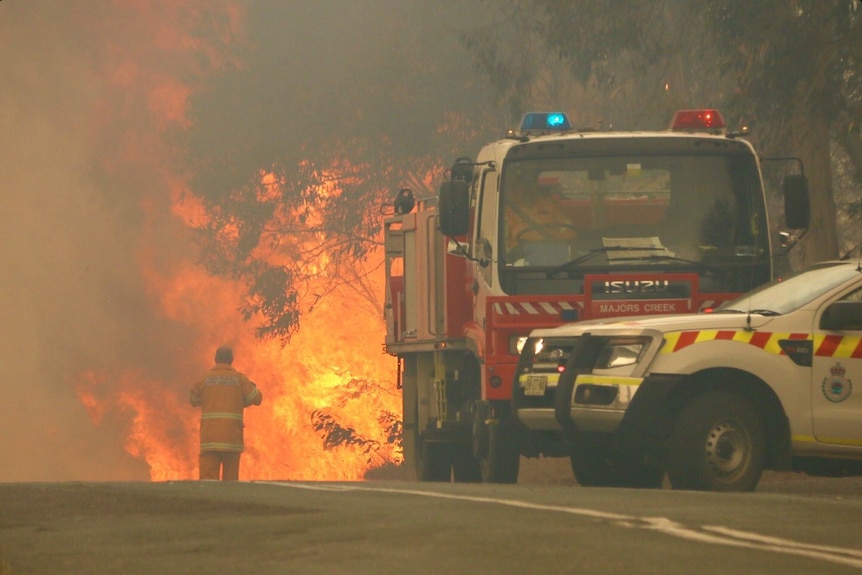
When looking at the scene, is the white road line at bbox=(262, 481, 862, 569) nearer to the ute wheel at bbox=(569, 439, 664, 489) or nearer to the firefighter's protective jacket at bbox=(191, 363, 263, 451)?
the ute wheel at bbox=(569, 439, 664, 489)

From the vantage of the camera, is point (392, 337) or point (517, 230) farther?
point (392, 337)

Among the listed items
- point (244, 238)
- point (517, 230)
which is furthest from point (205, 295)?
point (517, 230)

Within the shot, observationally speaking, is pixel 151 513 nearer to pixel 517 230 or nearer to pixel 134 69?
pixel 517 230

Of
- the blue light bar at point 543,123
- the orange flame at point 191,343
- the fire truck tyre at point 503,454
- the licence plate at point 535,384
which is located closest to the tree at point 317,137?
the orange flame at point 191,343

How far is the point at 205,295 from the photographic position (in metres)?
45.8

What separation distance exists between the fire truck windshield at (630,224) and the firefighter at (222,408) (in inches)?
229

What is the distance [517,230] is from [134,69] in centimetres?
3261

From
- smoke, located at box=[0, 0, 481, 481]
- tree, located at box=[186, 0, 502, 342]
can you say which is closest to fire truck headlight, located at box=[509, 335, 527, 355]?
tree, located at box=[186, 0, 502, 342]

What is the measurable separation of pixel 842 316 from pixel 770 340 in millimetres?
473

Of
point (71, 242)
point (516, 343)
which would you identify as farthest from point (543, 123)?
point (71, 242)

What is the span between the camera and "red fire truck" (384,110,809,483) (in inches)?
548

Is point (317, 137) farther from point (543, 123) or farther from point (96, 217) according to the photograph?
point (543, 123)

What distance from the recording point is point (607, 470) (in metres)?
12.9

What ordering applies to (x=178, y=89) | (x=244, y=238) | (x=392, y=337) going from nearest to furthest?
(x=392, y=337) → (x=244, y=238) → (x=178, y=89)
